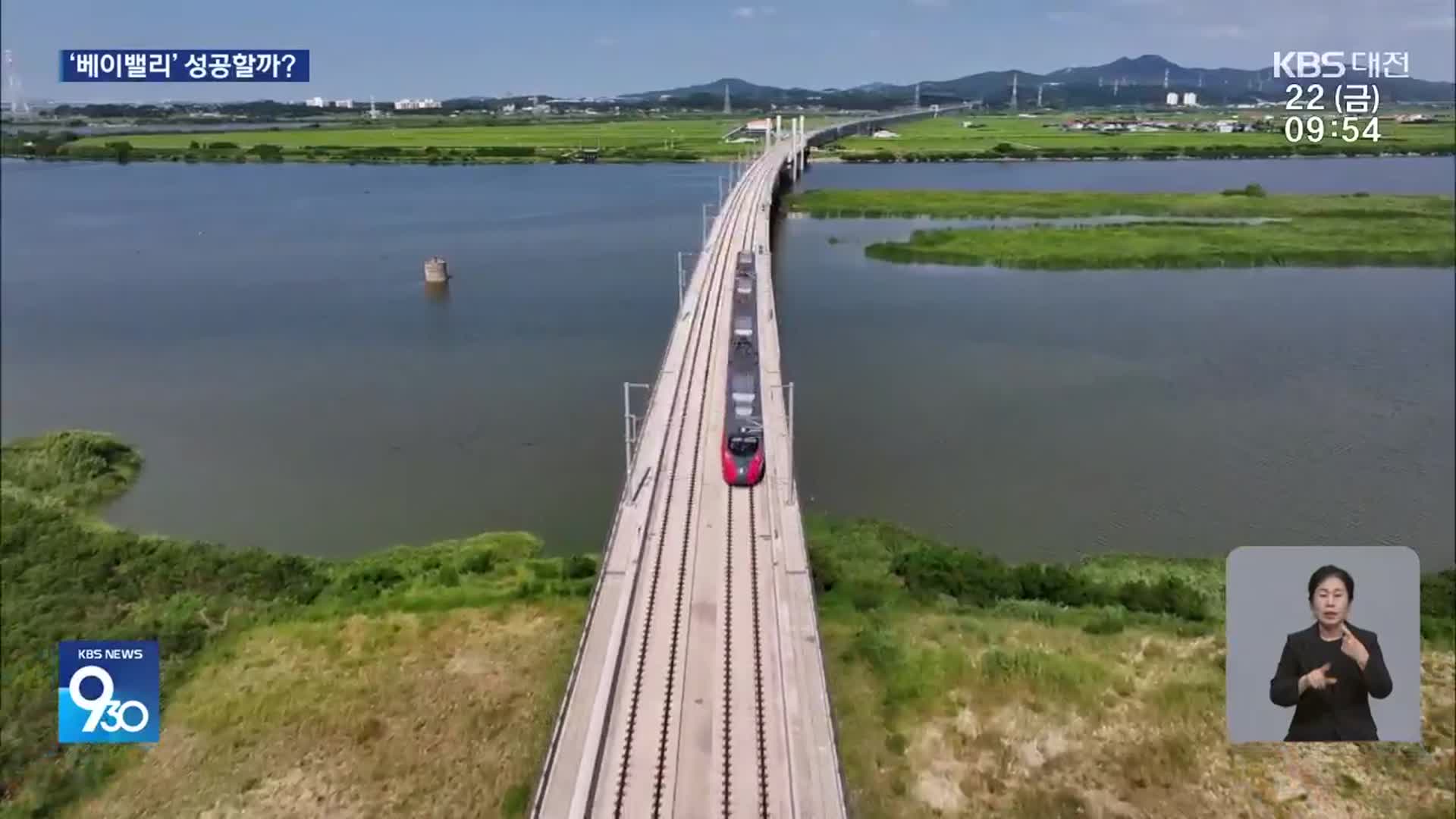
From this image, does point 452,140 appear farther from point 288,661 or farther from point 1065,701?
point 1065,701

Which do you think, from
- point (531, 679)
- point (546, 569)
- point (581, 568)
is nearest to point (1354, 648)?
point (531, 679)

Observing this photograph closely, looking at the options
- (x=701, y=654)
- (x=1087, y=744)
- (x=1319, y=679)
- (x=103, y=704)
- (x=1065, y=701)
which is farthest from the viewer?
(x=1065, y=701)

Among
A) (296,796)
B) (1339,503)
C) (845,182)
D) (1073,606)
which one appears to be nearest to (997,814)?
(1073,606)

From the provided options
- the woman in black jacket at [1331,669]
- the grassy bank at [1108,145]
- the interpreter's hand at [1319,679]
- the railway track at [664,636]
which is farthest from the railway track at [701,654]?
the grassy bank at [1108,145]

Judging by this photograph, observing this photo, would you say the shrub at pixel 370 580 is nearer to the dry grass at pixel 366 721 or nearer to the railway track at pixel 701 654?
the dry grass at pixel 366 721

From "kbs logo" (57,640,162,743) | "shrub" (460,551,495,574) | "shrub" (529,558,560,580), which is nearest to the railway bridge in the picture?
"shrub" (529,558,560,580)

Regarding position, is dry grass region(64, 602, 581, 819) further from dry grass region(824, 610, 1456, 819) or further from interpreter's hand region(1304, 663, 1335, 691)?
interpreter's hand region(1304, 663, 1335, 691)
